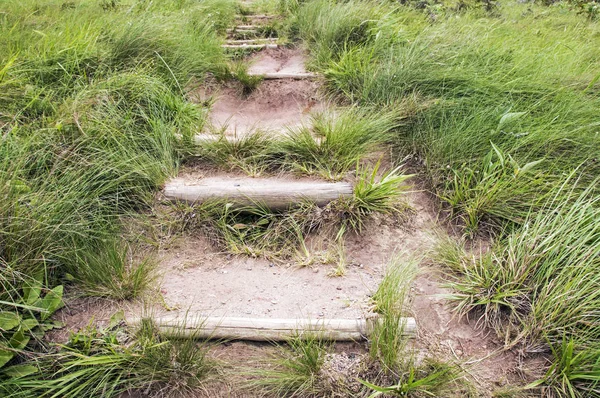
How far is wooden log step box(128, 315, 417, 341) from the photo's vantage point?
5.82 ft

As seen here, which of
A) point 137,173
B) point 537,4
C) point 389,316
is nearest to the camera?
point 389,316

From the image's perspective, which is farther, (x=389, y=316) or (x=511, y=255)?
(x=511, y=255)

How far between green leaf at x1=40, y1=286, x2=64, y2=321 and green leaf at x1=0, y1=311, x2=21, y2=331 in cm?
14

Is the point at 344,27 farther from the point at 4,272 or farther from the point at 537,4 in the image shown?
the point at 537,4

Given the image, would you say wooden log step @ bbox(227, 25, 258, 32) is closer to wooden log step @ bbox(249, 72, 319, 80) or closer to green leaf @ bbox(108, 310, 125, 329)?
wooden log step @ bbox(249, 72, 319, 80)

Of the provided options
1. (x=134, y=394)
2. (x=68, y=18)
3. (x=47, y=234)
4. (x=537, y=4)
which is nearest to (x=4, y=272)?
(x=47, y=234)

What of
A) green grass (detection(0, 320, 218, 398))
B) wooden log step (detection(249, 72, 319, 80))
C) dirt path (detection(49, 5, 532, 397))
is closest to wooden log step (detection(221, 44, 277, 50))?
wooden log step (detection(249, 72, 319, 80))

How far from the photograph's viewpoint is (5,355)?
1.53 meters

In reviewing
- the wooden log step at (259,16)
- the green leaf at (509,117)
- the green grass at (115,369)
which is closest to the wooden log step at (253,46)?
the wooden log step at (259,16)

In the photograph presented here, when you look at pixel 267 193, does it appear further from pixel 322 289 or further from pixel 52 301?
pixel 52 301

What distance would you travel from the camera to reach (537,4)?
6.23 metres

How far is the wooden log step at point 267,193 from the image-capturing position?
2525 millimetres

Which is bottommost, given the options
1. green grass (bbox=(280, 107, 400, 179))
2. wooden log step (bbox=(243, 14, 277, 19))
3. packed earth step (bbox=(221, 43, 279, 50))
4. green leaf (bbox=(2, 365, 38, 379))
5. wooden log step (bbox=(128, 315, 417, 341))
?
wooden log step (bbox=(128, 315, 417, 341))

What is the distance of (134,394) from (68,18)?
3.90m
